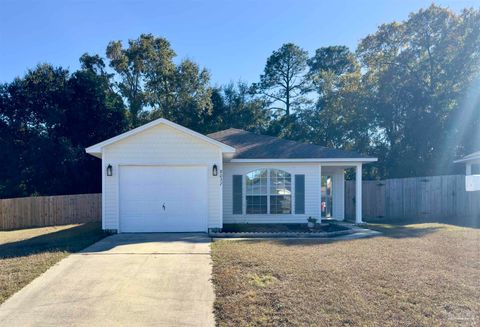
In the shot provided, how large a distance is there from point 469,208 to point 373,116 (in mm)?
10842

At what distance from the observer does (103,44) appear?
2798 centimetres

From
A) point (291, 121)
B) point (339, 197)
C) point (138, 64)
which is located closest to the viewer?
point (339, 197)

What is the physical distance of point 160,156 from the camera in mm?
12688

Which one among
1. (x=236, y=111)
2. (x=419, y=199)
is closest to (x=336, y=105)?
(x=236, y=111)

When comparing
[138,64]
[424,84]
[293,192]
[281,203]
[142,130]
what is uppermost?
[138,64]

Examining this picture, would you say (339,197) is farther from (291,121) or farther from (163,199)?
(291,121)

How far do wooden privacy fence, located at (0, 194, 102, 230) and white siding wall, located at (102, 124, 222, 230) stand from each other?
6737 mm

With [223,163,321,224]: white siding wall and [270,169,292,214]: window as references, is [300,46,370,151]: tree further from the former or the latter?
[270,169,292,214]: window

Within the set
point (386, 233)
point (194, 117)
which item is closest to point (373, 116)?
point (194, 117)

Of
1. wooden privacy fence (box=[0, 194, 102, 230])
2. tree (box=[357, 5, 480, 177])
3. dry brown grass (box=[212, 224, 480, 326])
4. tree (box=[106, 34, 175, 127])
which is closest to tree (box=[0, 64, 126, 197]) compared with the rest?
tree (box=[106, 34, 175, 127])

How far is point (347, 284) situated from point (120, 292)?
12.1 feet

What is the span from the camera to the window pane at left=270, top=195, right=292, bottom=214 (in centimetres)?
1465

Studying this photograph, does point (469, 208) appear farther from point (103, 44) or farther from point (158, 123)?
point (103, 44)

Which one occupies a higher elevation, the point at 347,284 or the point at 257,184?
the point at 257,184
